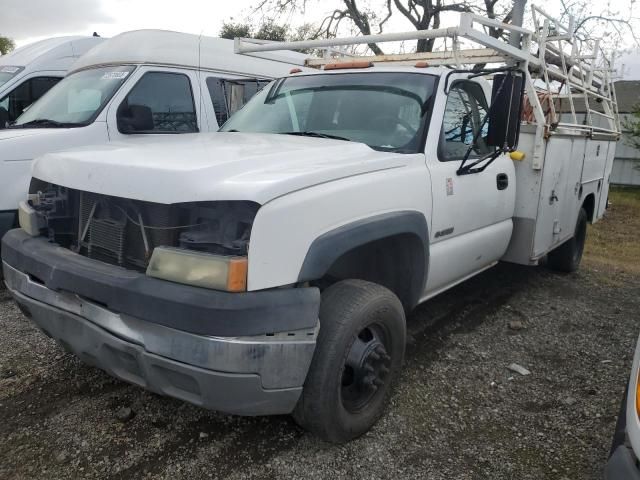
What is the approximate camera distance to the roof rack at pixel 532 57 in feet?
12.8

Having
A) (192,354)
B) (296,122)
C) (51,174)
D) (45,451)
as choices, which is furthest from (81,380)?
(296,122)

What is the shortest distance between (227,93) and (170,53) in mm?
762

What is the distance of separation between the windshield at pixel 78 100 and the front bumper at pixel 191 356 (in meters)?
3.49

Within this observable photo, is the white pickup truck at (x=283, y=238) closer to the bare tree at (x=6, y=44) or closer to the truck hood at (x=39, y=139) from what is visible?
the truck hood at (x=39, y=139)

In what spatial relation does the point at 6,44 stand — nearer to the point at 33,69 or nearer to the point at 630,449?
the point at 33,69

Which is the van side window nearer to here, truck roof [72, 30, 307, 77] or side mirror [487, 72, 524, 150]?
truck roof [72, 30, 307, 77]

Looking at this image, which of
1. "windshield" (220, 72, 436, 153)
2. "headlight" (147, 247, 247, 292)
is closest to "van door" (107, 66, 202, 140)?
"windshield" (220, 72, 436, 153)

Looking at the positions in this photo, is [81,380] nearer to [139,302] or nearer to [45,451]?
[45,451]

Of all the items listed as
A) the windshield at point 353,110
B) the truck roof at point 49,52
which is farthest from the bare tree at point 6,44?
the windshield at point 353,110

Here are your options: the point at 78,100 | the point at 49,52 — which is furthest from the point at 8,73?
the point at 78,100

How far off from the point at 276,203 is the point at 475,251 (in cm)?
217

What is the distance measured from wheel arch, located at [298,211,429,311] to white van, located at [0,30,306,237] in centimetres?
326

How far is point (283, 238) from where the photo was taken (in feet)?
7.72

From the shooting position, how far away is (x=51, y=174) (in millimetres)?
2910
